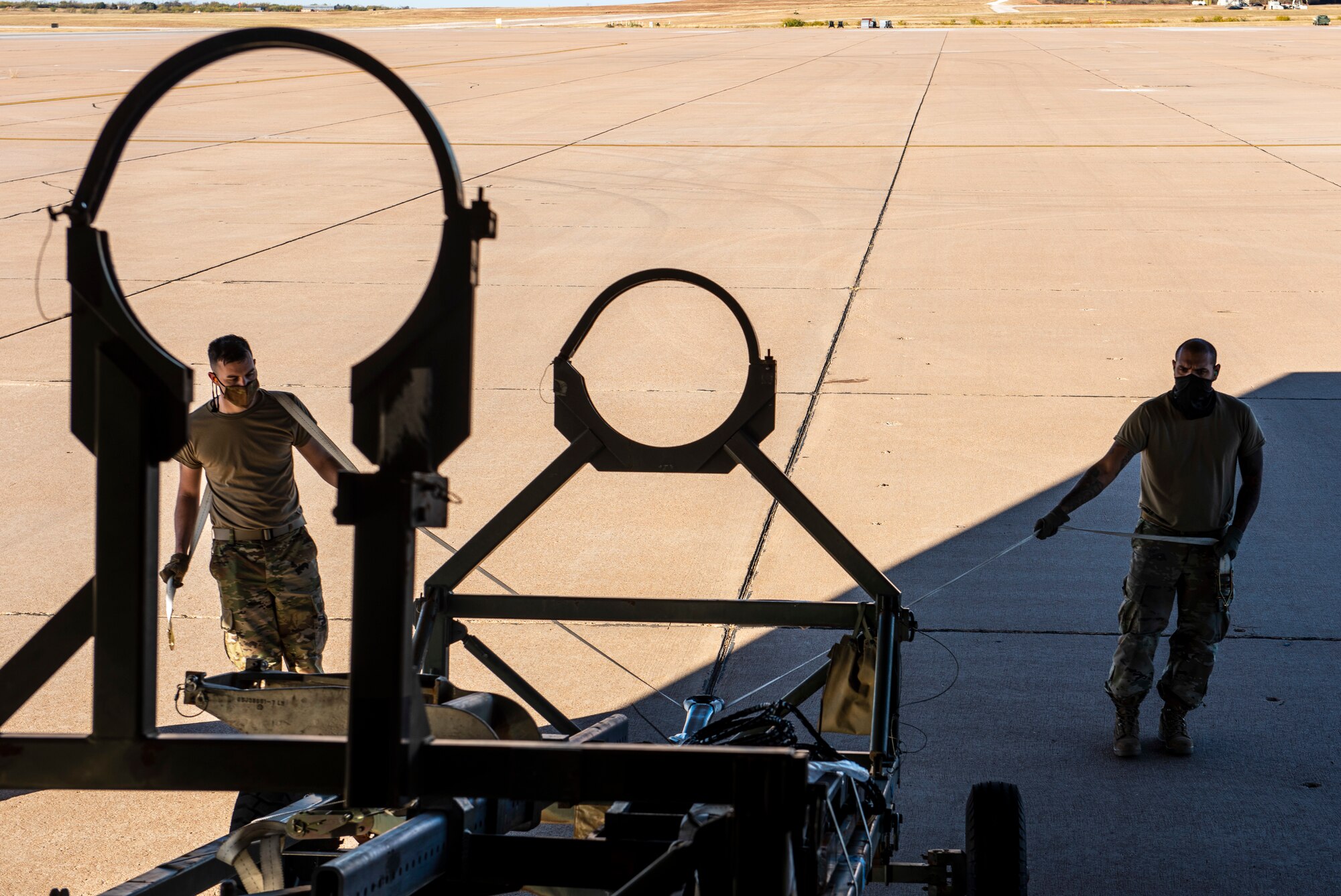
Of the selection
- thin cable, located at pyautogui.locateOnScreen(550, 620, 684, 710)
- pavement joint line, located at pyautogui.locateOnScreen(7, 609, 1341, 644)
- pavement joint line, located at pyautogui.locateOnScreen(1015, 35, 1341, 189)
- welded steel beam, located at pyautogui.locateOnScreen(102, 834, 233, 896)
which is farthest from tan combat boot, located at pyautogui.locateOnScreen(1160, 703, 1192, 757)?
pavement joint line, located at pyautogui.locateOnScreen(1015, 35, 1341, 189)

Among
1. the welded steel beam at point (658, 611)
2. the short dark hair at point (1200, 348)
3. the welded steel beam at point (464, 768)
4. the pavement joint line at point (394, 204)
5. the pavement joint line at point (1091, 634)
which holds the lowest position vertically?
the pavement joint line at point (1091, 634)

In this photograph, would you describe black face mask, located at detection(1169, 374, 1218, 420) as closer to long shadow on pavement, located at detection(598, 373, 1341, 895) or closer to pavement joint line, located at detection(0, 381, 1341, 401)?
long shadow on pavement, located at detection(598, 373, 1341, 895)

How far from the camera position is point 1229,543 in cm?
531

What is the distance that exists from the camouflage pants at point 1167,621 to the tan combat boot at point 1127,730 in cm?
4

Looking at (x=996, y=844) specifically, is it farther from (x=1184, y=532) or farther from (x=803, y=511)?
(x=1184, y=532)

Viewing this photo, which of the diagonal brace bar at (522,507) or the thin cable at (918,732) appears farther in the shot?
the thin cable at (918,732)

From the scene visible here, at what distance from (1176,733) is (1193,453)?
1117 millimetres

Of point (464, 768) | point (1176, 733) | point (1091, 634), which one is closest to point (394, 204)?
point (1091, 634)

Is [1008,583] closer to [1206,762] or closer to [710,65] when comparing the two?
[1206,762]

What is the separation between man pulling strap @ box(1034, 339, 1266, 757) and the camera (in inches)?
211

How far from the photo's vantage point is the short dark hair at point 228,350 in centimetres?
512

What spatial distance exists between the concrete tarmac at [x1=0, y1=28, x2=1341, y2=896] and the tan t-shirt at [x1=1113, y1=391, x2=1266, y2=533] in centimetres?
94

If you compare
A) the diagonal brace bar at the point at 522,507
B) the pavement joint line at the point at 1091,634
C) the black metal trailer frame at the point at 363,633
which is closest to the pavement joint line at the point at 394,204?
the diagonal brace bar at the point at 522,507

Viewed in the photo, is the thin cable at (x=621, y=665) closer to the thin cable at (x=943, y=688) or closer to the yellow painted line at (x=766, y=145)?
the thin cable at (x=943, y=688)
